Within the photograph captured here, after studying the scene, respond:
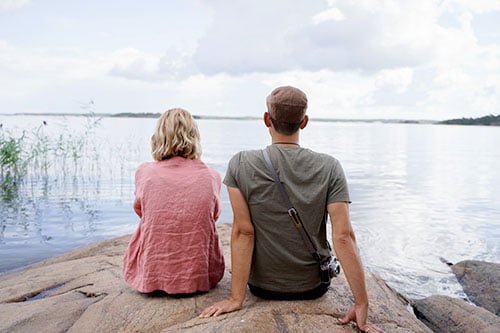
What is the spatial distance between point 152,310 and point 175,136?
4.51ft

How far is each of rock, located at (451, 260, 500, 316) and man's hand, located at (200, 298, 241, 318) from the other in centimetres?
446

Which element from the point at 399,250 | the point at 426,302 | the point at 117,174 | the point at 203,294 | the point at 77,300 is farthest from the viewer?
the point at 117,174

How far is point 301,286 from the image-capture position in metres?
3.81

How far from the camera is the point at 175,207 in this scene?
413cm

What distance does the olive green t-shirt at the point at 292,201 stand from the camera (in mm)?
3562

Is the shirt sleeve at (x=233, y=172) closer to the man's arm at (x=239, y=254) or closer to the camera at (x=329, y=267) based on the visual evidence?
the man's arm at (x=239, y=254)

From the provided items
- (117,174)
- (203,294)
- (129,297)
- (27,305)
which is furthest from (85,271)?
(117,174)

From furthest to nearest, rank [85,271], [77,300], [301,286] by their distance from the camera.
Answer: [85,271], [77,300], [301,286]

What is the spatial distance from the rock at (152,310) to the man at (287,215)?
0.48 feet

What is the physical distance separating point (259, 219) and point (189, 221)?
720mm

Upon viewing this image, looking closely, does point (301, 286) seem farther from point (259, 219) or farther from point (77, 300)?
point (77, 300)

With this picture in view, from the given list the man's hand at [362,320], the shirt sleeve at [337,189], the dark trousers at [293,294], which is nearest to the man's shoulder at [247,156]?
the shirt sleeve at [337,189]

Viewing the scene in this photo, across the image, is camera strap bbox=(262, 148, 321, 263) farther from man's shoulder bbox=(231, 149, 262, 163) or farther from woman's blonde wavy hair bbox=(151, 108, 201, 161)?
woman's blonde wavy hair bbox=(151, 108, 201, 161)

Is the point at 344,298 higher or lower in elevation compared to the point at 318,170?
lower
